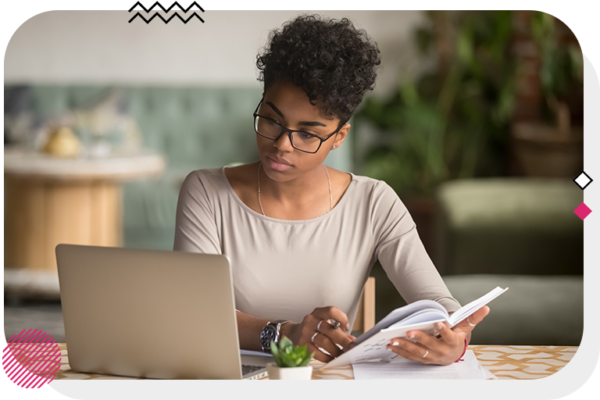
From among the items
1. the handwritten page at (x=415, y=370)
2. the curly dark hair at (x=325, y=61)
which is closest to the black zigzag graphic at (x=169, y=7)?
the curly dark hair at (x=325, y=61)

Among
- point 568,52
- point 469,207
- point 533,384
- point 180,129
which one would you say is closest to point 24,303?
point 180,129

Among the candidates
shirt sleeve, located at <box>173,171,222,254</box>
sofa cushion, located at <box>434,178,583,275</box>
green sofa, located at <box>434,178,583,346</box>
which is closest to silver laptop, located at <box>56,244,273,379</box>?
shirt sleeve, located at <box>173,171,222,254</box>

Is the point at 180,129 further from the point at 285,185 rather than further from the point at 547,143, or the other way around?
the point at 285,185

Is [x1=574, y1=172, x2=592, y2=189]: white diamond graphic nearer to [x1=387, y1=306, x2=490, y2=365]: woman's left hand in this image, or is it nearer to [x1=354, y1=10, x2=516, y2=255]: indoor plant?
[x1=387, y1=306, x2=490, y2=365]: woman's left hand

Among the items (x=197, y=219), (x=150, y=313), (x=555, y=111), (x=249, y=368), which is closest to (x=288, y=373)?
(x=249, y=368)

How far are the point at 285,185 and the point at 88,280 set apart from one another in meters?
0.57

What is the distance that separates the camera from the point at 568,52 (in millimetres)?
3840

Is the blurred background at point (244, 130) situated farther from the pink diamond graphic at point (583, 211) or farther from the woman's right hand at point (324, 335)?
the woman's right hand at point (324, 335)

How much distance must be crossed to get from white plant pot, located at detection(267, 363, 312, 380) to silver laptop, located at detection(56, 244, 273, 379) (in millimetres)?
52

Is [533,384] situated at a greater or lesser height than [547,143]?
lesser

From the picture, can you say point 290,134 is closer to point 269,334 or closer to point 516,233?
point 269,334

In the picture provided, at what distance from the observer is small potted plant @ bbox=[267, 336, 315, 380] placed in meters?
0.94

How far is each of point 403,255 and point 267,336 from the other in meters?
0.37

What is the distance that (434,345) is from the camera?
1.06m
